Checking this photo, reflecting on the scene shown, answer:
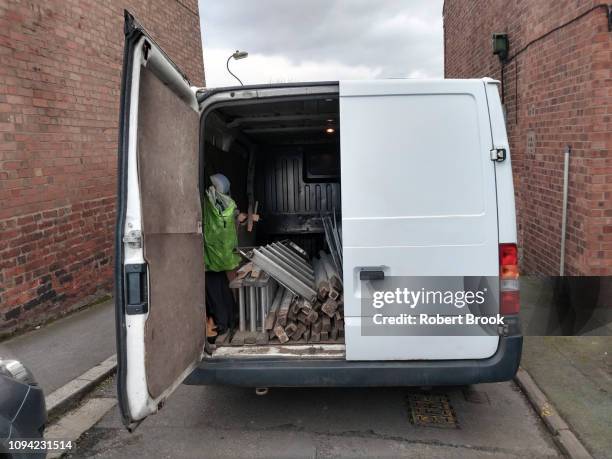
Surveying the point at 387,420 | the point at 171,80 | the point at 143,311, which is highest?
the point at 171,80

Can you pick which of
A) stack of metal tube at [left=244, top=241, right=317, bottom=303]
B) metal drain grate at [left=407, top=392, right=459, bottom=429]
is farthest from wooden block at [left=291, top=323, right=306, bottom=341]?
metal drain grate at [left=407, top=392, right=459, bottom=429]

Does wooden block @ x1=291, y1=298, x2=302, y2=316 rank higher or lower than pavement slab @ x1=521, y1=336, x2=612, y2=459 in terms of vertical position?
higher

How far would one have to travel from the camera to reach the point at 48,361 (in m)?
4.90

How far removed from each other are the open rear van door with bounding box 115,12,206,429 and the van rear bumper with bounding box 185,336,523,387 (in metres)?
0.24

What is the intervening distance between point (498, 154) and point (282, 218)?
4155 millimetres

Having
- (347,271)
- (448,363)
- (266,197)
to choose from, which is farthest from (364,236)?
(266,197)

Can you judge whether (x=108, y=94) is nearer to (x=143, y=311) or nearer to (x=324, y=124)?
(x=324, y=124)

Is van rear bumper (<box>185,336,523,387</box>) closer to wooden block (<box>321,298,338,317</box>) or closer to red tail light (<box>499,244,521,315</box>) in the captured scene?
red tail light (<box>499,244,521,315</box>)

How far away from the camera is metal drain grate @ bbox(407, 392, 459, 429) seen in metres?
3.76

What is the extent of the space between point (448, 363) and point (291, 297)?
1.60 metres

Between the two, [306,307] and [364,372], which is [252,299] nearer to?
[306,307]

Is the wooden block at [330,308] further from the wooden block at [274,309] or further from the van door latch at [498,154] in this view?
the van door latch at [498,154]

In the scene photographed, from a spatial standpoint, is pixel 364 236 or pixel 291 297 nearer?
pixel 364 236

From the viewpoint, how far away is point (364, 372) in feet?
10.6
